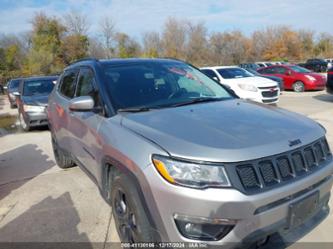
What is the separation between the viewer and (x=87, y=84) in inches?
142

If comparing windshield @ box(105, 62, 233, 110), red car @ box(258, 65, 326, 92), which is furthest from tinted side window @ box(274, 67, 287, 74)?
windshield @ box(105, 62, 233, 110)

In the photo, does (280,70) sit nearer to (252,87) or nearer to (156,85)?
(252,87)

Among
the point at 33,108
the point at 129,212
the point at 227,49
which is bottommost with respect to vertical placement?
the point at 227,49

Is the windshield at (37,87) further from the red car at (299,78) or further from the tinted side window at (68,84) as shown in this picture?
the red car at (299,78)

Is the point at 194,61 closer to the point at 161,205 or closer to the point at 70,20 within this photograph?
the point at 70,20

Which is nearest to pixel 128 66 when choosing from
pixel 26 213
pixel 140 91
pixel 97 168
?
pixel 140 91

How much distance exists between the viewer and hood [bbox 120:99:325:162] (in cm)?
209

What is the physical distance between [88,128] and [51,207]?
136 cm

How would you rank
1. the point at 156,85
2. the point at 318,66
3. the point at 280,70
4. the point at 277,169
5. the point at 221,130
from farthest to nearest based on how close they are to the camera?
the point at 318,66 → the point at 280,70 → the point at 156,85 → the point at 221,130 → the point at 277,169

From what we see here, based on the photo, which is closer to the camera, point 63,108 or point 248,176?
point 248,176

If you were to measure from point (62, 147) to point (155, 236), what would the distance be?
9.51ft

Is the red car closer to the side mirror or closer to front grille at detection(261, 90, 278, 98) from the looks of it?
front grille at detection(261, 90, 278, 98)

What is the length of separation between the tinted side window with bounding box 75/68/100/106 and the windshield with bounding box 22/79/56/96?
648 cm

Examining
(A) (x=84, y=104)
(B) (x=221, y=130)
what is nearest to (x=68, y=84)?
(A) (x=84, y=104)
